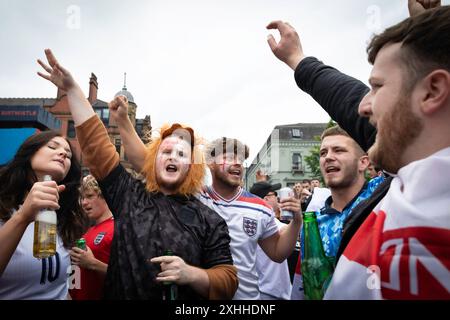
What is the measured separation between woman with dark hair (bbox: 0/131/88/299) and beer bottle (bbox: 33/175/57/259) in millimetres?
52

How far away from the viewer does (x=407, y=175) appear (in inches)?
30.1

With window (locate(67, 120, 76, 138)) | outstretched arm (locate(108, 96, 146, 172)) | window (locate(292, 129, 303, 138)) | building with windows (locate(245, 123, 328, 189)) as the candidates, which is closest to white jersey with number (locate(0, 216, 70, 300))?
outstretched arm (locate(108, 96, 146, 172))

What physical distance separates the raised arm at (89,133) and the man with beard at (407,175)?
130cm

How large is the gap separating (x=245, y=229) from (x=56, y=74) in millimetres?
1703

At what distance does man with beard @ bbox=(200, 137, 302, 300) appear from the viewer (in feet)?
7.70

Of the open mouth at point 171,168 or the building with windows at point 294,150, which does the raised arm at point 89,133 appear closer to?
the open mouth at point 171,168

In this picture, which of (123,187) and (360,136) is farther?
(123,187)

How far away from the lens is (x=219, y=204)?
263 cm

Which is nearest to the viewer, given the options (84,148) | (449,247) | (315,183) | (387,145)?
(449,247)

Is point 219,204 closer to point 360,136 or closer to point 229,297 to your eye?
point 229,297
